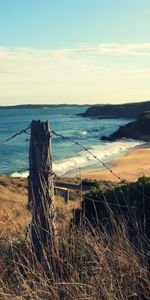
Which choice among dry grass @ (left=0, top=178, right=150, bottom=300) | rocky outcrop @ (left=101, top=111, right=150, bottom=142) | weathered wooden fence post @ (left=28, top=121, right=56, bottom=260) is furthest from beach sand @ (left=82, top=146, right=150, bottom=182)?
dry grass @ (left=0, top=178, right=150, bottom=300)

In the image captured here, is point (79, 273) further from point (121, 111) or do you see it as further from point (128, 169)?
point (121, 111)

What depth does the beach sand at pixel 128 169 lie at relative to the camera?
1223 inches

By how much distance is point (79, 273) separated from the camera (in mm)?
4203

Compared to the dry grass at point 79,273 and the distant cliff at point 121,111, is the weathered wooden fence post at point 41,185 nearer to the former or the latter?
the dry grass at point 79,273

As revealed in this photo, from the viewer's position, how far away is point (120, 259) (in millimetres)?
4215

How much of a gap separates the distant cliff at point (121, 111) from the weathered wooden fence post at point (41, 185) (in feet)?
427

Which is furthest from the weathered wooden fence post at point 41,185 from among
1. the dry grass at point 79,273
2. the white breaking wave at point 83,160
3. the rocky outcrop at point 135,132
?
the rocky outcrop at point 135,132

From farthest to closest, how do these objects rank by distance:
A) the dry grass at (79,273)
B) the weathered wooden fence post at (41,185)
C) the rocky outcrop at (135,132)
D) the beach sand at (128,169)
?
the rocky outcrop at (135,132), the beach sand at (128,169), the weathered wooden fence post at (41,185), the dry grass at (79,273)

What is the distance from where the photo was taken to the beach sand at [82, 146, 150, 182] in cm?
3106

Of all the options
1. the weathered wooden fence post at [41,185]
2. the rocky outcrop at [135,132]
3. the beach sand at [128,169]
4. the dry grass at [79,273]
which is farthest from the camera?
the rocky outcrop at [135,132]

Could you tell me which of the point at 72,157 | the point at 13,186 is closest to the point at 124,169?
the point at 72,157

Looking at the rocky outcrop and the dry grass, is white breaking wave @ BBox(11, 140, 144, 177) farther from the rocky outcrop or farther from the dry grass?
the dry grass

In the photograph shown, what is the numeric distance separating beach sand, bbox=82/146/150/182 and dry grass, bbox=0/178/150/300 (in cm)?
2512

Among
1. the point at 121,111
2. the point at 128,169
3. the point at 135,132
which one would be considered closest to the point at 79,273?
the point at 128,169
